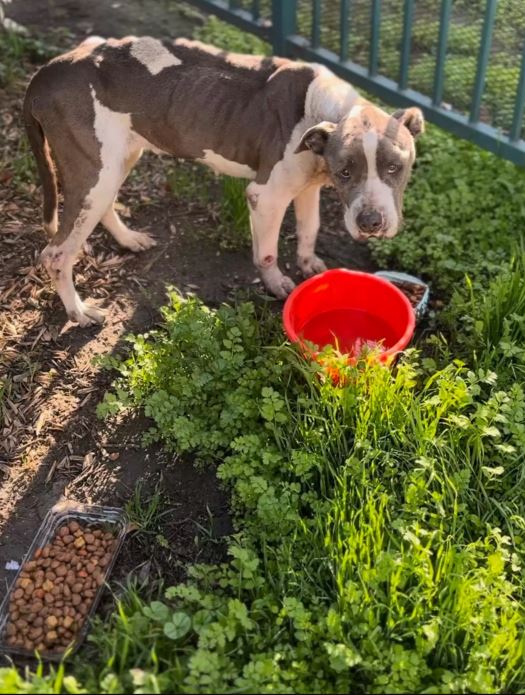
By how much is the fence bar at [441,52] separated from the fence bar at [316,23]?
0.92 m

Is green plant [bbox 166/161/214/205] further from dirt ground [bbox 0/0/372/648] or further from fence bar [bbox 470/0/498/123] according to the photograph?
fence bar [bbox 470/0/498/123]

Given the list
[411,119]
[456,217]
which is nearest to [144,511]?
[411,119]

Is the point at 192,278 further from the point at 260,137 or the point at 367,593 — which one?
the point at 367,593

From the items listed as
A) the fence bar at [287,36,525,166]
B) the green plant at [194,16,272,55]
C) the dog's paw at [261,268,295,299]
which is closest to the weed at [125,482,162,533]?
the dog's paw at [261,268,295,299]

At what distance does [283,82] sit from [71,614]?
2709mm

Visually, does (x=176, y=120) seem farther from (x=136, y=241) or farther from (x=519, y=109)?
(x=519, y=109)

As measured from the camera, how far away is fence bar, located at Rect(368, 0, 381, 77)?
17.3 ft

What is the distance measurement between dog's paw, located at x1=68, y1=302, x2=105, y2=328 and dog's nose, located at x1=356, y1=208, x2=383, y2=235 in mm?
1591

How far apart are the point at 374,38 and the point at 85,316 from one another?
2.76 m

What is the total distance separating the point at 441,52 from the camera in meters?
5.10

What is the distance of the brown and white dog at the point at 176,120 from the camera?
3.96m

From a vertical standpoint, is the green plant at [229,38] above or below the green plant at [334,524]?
above

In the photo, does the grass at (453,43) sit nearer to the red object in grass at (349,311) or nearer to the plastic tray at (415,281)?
the plastic tray at (415,281)

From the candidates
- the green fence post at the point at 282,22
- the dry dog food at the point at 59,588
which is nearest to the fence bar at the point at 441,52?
the green fence post at the point at 282,22
